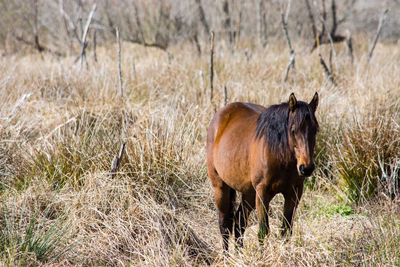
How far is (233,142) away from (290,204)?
65 centimetres

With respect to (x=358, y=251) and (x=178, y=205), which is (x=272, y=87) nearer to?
(x=178, y=205)

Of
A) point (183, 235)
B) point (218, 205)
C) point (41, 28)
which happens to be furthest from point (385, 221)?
point (41, 28)

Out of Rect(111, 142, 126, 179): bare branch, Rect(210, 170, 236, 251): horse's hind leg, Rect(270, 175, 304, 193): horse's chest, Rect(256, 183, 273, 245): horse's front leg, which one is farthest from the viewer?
Rect(111, 142, 126, 179): bare branch

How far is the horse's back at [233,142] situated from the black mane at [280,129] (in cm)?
27

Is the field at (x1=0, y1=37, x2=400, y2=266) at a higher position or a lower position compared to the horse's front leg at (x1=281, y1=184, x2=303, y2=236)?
lower

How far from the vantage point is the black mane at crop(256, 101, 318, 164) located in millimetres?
2693

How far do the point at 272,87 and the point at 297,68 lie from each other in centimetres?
213

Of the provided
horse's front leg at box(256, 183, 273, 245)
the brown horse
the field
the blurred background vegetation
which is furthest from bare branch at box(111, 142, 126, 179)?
the blurred background vegetation

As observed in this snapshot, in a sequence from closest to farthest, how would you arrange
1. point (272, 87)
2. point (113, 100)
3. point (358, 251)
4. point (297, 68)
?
point (358, 251) → point (113, 100) → point (272, 87) → point (297, 68)

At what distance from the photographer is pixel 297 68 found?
8.51m

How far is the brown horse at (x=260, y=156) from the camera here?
8.74 ft

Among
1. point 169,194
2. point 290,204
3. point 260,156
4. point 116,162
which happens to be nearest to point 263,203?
point 290,204

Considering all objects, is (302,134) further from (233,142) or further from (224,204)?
(224,204)

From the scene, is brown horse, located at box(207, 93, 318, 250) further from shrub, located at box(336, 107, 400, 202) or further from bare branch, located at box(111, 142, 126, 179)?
shrub, located at box(336, 107, 400, 202)
